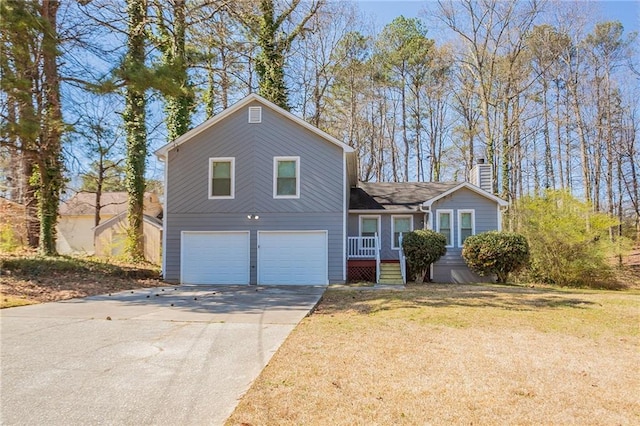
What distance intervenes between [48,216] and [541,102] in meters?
26.0

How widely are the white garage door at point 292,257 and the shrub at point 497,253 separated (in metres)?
5.42

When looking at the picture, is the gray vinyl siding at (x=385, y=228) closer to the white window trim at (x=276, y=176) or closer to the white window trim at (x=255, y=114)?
the white window trim at (x=276, y=176)

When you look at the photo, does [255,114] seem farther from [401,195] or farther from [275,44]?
[275,44]

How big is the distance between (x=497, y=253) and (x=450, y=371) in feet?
35.1

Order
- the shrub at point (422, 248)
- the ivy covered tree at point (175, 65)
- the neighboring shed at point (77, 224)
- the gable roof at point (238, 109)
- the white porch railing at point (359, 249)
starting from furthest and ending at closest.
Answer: the neighboring shed at point (77, 224) → the white porch railing at point (359, 249) → the shrub at point (422, 248) → the gable roof at point (238, 109) → the ivy covered tree at point (175, 65)

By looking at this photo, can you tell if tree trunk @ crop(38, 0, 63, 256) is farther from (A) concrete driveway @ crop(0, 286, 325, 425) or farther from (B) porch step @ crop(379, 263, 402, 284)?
(B) porch step @ crop(379, 263, 402, 284)

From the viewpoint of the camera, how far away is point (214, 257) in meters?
13.6

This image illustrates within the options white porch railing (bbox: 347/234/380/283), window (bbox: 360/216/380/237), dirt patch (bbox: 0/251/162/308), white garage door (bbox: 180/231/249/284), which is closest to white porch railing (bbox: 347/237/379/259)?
white porch railing (bbox: 347/234/380/283)

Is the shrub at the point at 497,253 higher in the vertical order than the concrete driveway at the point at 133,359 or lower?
higher

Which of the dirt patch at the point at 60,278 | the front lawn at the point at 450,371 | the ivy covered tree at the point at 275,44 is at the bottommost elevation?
the front lawn at the point at 450,371

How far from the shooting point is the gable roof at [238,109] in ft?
43.5

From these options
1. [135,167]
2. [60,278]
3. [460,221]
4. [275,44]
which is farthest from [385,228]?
[60,278]

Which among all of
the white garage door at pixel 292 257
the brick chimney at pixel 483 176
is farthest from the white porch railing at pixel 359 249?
the brick chimney at pixel 483 176

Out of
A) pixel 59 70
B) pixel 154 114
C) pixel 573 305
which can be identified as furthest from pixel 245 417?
pixel 154 114
